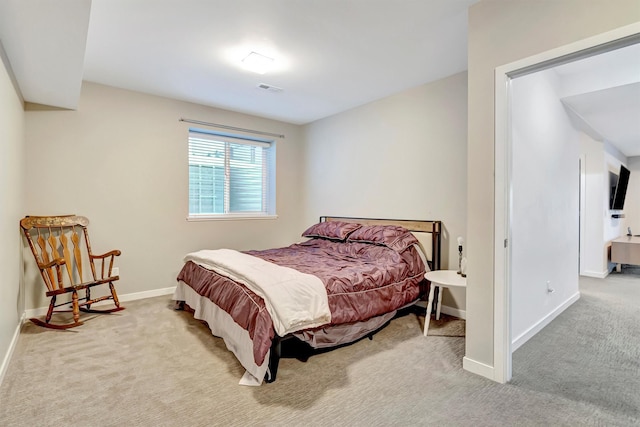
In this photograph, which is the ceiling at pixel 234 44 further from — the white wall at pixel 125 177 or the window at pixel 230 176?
the window at pixel 230 176

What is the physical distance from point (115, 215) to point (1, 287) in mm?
1599

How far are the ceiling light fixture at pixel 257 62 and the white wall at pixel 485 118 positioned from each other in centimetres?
171

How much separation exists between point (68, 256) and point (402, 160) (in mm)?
3810

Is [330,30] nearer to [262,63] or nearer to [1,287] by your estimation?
[262,63]

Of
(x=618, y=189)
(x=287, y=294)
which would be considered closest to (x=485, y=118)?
(x=287, y=294)

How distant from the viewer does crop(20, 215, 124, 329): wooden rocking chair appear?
2969 mm

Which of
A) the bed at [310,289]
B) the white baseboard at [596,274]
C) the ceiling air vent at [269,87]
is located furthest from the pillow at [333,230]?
the white baseboard at [596,274]

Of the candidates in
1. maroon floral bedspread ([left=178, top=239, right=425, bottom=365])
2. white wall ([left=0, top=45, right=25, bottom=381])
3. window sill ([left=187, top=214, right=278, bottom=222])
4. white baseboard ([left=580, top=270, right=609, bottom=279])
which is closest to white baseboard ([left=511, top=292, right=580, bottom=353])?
maroon floral bedspread ([left=178, top=239, right=425, bottom=365])

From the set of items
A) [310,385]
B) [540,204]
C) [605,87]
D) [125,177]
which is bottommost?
[310,385]

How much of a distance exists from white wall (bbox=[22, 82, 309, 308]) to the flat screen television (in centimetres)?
663

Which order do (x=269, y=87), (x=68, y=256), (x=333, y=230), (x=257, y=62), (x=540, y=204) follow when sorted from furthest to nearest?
(x=333, y=230), (x=269, y=87), (x=68, y=256), (x=257, y=62), (x=540, y=204)

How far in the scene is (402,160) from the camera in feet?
12.6

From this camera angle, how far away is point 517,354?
2445 millimetres

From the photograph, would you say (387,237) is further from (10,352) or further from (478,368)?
(10,352)
